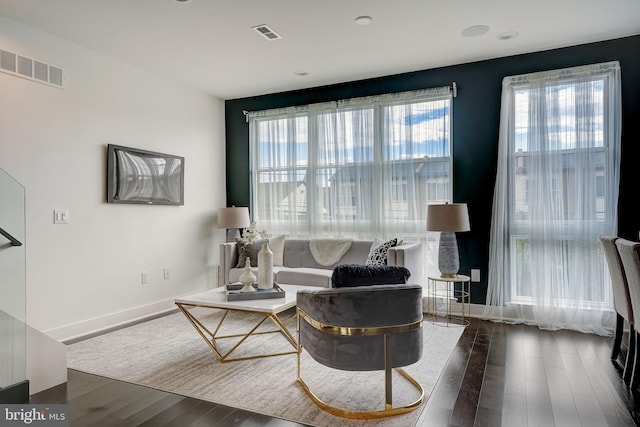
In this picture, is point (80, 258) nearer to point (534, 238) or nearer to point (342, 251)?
point (342, 251)

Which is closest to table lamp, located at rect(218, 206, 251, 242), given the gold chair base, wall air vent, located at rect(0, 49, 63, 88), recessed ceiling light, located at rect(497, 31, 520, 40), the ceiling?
the ceiling

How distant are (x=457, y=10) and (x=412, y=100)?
1435mm

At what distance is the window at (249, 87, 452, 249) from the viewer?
4.52m

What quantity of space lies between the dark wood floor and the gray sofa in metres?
1.05

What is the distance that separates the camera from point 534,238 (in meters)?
4.01

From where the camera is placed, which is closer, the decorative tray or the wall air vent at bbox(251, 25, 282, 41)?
the decorative tray

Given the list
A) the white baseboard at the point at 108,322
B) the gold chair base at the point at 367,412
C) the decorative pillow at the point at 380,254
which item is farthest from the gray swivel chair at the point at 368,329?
the white baseboard at the point at 108,322

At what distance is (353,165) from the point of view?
4.89 m

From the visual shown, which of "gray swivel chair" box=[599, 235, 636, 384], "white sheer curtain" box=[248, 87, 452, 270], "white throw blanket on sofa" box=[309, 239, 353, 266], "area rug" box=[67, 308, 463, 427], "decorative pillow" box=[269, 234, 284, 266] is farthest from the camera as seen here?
"decorative pillow" box=[269, 234, 284, 266]

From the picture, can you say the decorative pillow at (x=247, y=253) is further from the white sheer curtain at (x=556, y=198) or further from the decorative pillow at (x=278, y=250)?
the white sheer curtain at (x=556, y=198)

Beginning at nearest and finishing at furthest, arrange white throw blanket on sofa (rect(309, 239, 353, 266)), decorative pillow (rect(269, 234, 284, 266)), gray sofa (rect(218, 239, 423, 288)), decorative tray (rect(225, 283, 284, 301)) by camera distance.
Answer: decorative tray (rect(225, 283, 284, 301)) < gray sofa (rect(218, 239, 423, 288)) < white throw blanket on sofa (rect(309, 239, 353, 266)) < decorative pillow (rect(269, 234, 284, 266))

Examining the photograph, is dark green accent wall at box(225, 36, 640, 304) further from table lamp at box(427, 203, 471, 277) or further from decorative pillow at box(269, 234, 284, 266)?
decorative pillow at box(269, 234, 284, 266)

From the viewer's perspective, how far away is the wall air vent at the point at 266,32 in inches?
136

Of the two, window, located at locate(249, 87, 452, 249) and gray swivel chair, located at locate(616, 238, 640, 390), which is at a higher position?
window, located at locate(249, 87, 452, 249)
